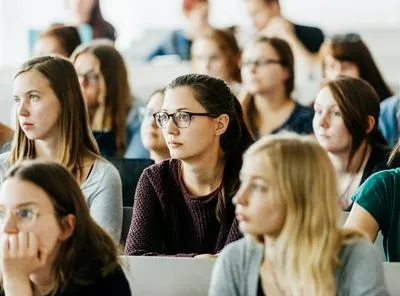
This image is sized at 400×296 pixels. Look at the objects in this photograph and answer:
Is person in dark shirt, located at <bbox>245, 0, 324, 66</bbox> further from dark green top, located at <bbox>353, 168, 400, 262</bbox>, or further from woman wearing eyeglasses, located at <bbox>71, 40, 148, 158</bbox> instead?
dark green top, located at <bbox>353, 168, 400, 262</bbox>

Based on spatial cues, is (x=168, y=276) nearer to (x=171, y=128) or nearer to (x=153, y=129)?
(x=171, y=128)

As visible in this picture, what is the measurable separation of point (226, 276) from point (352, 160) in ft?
5.24

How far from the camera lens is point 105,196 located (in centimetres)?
342

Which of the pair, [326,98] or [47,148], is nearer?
[47,148]

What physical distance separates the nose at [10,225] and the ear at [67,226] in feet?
0.35

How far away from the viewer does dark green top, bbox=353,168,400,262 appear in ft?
9.99

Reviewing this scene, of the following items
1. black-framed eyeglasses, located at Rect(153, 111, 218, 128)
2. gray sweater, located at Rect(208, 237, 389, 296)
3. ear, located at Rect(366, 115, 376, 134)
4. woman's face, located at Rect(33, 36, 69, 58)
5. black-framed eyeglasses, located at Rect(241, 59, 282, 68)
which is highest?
woman's face, located at Rect(33, 36, 69, 58)

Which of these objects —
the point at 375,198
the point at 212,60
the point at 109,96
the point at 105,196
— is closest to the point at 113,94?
the point at 109,96

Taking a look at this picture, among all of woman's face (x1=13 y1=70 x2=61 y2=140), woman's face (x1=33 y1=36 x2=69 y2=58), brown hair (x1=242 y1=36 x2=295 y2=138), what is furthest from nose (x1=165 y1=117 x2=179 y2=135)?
woman's face (x1=33 y1=36 x2=69 y2=58)

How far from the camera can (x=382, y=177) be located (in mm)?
3090

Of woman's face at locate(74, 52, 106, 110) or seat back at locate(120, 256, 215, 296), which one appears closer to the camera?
seat back at locate(120, 256, 215, 296)

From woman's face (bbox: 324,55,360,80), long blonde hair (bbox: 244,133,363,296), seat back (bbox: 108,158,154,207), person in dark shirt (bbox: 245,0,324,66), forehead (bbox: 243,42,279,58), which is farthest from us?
Answer: person in dark shirt (bbox: 245,0,324,66)

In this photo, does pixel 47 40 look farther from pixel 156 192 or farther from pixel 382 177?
pixel 382 177

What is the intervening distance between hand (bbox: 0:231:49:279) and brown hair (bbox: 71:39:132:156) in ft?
8.64
